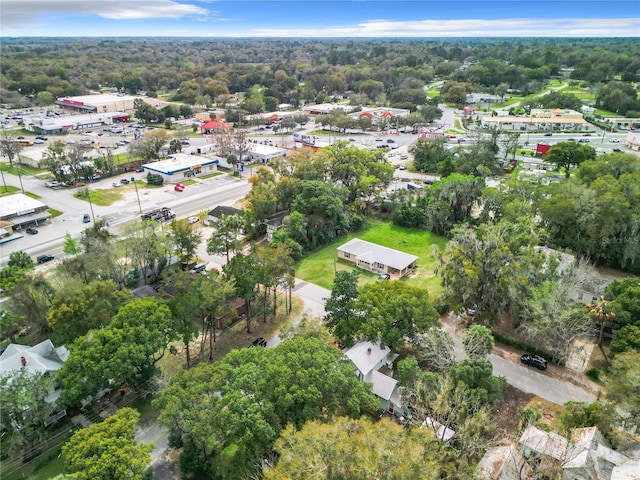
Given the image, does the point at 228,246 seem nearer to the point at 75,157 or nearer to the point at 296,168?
the point at 296,168

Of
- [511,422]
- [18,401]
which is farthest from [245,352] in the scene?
[511,422]

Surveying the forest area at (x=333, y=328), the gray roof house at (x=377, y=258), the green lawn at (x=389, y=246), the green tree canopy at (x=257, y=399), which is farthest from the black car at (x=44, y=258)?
the gray roof house at (x=377, y=258)

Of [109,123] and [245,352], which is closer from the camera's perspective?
[245,352]

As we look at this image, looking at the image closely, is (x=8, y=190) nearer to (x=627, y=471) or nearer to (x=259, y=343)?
(x=259, y=343)

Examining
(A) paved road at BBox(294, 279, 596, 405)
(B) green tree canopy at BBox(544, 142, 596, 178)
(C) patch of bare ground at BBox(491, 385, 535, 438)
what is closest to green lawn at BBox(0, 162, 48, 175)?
(A) paved road at BBox(294, 279, 596, 405)

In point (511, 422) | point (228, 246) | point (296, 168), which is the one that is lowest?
point (511, 422)

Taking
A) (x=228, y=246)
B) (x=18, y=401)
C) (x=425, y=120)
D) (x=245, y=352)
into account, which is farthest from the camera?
(x=425, y=120)

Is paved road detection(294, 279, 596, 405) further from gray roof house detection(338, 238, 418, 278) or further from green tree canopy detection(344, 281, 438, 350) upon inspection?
gray roof house detection(338, 238, 418, 278)
